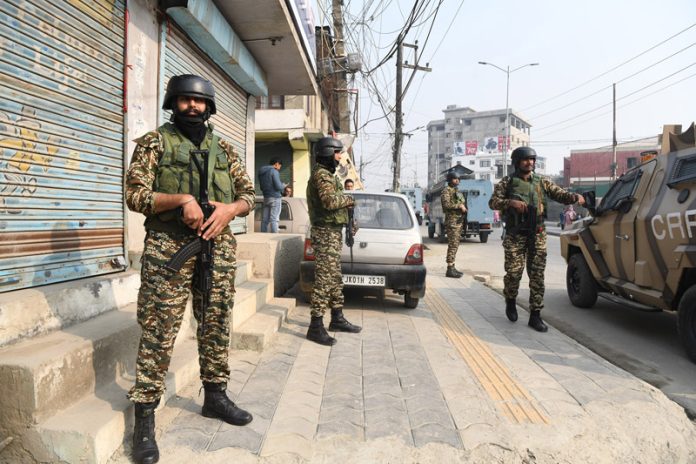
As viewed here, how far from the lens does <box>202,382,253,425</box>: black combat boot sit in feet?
8.19

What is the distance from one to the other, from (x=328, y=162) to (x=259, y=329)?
168cm

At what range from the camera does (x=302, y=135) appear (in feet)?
47.9

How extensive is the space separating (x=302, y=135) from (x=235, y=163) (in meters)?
12.3

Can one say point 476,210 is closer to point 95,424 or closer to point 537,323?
point 537,323

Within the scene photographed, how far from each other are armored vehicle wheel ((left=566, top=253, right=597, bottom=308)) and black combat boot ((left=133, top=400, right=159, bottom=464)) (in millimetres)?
5542

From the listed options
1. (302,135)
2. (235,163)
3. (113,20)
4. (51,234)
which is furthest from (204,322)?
(302,135)

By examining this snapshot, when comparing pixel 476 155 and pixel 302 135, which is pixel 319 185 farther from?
pixel 476 155

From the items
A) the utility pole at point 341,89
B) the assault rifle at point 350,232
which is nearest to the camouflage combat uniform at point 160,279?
the assault rifle at point 350,232

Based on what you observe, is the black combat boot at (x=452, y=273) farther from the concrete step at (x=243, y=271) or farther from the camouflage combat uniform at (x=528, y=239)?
the concrete step at (x=243, y=271)

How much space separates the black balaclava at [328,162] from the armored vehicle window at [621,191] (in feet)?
10.7

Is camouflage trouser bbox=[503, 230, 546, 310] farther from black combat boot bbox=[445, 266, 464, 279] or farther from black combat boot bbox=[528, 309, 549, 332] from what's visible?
black combat boot bbox=[445, 266, 464, 279]

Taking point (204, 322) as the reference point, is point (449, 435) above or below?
below

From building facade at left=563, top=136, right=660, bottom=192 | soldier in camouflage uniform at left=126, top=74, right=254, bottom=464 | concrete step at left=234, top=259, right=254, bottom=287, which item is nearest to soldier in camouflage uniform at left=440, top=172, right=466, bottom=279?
concrete step at left=234, top=259, right=254, bottom=287

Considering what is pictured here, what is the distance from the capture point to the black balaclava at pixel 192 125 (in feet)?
7.75
